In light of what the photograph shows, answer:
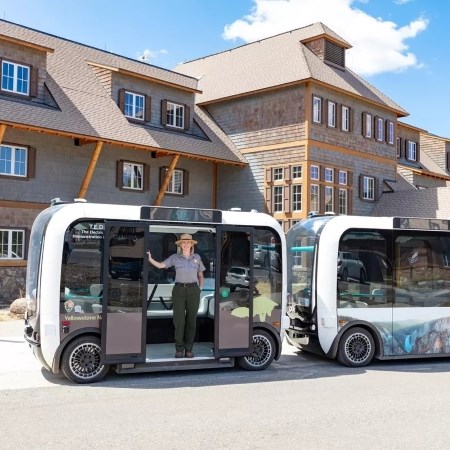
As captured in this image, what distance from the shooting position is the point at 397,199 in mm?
28250

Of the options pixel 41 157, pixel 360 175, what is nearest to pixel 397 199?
pixel 360 175

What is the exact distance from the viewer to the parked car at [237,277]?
9.11m

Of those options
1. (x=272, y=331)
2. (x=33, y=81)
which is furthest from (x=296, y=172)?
(x=272, y=331)

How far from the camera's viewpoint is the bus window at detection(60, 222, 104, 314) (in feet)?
26.3

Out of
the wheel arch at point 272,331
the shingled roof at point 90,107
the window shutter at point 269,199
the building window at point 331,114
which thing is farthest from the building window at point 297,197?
the wheel arch at point 272,331

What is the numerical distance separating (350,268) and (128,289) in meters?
3.93

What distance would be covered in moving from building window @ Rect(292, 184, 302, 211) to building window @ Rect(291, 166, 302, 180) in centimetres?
34

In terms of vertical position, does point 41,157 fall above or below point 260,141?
below

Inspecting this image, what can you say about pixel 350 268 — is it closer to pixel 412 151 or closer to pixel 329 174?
pixel 329 174

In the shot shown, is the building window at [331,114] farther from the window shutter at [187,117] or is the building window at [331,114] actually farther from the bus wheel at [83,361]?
the bus wheel at [83,361]

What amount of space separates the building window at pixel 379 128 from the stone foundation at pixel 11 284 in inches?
716

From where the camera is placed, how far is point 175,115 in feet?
81.8

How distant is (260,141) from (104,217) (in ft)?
59.6

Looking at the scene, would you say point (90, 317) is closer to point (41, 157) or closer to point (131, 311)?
point (131, 311)
